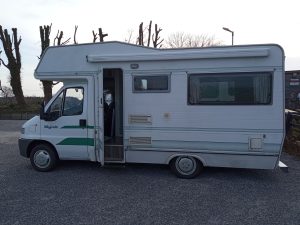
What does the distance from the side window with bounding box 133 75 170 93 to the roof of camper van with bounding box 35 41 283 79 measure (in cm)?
37

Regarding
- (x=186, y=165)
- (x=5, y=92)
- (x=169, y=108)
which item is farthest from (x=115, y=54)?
(x=5, y=92)

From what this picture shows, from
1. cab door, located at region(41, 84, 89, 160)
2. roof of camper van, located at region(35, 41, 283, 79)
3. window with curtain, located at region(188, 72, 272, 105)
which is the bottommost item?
cab door, located at region(41, 84, 89, 160)

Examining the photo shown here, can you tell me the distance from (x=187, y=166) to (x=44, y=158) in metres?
3.39

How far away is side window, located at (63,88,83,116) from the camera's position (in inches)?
288

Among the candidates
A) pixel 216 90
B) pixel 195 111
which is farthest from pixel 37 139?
pixel 216 90

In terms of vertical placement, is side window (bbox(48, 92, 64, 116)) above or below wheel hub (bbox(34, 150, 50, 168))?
above

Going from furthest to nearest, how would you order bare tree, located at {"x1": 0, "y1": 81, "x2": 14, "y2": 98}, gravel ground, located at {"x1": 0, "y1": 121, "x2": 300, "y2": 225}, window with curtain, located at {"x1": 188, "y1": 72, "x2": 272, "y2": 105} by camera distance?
bare tree, located at {"x1": 0, "y1": 81, "x2": 14, "y2": 98}, window with curtain, located at {"x1": 188, "y1": 72, "x2": 272, "y2": 105}, gravel ground, located at {"x1": 0, "y1": 121, "x2": 300, "y2": 225}

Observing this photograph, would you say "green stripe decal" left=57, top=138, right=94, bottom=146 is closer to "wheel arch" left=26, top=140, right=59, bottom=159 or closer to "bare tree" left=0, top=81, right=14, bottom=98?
"wheel arch" left=26, top=140, right=59, bottom=159

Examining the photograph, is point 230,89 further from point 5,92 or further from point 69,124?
point 5,92

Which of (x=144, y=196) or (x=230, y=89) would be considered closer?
(x=144, y=196)

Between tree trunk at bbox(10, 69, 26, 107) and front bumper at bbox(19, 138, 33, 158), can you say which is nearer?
front bumper at bbox(19, 138, 33, 158)

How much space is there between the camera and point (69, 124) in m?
7.33

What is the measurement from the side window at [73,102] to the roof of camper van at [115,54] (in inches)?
18.1

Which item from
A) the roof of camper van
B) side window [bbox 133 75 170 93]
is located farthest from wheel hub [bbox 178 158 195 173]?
the roof of camper van
